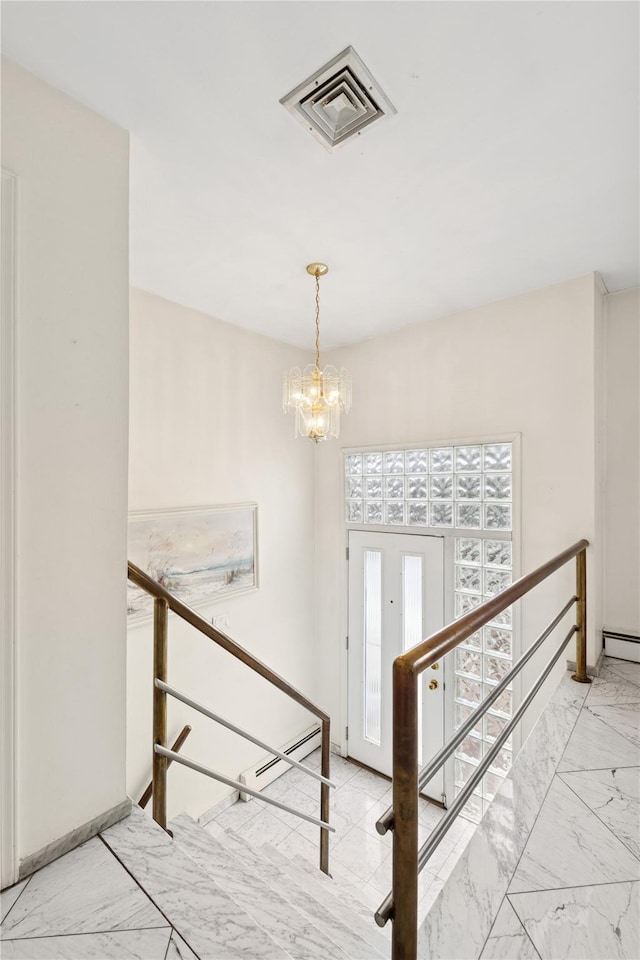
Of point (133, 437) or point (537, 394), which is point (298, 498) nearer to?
point (133, 437)

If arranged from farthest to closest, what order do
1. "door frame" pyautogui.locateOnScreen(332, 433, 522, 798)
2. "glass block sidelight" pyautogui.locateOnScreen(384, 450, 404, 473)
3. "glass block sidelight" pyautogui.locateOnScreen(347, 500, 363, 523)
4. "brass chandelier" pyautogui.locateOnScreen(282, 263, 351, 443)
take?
1. "glass block sidelight" pyautogui.locateOnScreen(347, 500, 363, 523)
2. "glass block sidelight" pyautogui.locateOnScreen(384, 450, 404, 473)
3. "door frame" pyautogui.locateOnScreen(332, 433, 522, 798)
4. "brass chandelier" pyautogui.locateOnScreen(282, 263, 351, 443)

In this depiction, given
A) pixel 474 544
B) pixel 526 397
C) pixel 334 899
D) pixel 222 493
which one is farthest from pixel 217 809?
pixel 526 397

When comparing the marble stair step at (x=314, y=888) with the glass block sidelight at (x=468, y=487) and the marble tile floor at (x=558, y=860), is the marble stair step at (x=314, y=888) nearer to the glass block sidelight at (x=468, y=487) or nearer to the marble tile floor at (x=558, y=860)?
the marble tile floor at (x=558, y=860)

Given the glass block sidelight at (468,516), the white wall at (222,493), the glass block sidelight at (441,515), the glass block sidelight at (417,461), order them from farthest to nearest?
Answer: the glass block sidelight at (417,461), the glass block sidelight at (441,515), the glass block sidelight at (468,516), the white wall at (222,493)

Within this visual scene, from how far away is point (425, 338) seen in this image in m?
3.24

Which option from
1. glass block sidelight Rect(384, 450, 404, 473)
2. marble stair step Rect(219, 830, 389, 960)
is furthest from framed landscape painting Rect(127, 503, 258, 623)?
marble stair step Rect(219, 830, 389, 960)

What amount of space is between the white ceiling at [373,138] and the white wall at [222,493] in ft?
1.90

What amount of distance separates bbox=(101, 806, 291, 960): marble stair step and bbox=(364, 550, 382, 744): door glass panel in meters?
2.49

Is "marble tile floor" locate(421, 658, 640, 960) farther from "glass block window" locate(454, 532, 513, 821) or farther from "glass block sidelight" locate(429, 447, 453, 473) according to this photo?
"glass block sidelight" locate(429, 447, 453, 473)

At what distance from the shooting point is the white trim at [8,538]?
1.09 m

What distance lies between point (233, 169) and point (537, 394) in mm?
2071

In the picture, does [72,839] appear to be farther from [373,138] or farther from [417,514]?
[417,514]

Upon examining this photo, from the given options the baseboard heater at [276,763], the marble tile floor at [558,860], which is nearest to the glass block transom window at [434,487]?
the marble tile floor at [558,860]

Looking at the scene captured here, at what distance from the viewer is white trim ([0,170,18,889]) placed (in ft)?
3.58
